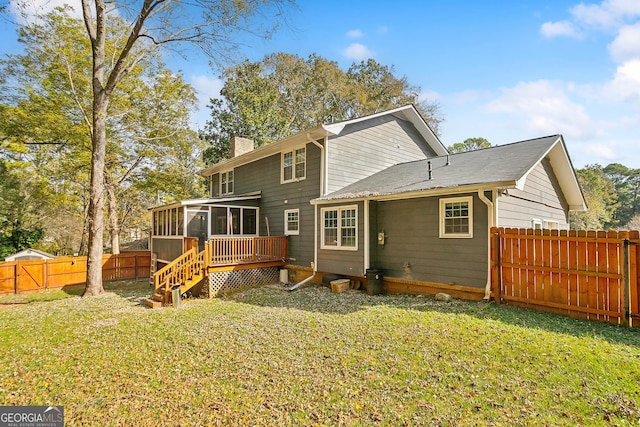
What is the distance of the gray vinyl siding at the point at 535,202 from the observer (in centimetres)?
798

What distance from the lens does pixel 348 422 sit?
3037 millimetres

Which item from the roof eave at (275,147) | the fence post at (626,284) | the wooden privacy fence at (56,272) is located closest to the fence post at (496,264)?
the fence post at (626,284)

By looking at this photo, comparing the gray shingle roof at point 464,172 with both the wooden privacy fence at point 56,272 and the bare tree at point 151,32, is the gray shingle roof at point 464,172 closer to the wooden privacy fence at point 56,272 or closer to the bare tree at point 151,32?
the bare tree at point 151,32

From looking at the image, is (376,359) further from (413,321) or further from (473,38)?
(473,38)

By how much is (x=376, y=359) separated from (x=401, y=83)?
26.8 meters

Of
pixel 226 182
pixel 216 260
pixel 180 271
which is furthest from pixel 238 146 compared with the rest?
pixel 180 271

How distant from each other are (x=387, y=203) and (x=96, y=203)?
923cm

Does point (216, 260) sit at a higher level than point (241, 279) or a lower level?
higher

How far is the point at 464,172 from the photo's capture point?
856cm

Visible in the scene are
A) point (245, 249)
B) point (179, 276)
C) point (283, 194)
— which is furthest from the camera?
point (283, 194)

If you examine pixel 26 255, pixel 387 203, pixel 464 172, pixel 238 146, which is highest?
pixel 238 146

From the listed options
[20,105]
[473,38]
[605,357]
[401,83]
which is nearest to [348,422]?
[605,357]

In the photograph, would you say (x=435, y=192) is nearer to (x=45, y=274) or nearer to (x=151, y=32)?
(x=151, y=32)

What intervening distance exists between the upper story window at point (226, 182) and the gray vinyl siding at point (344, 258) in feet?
23.7
